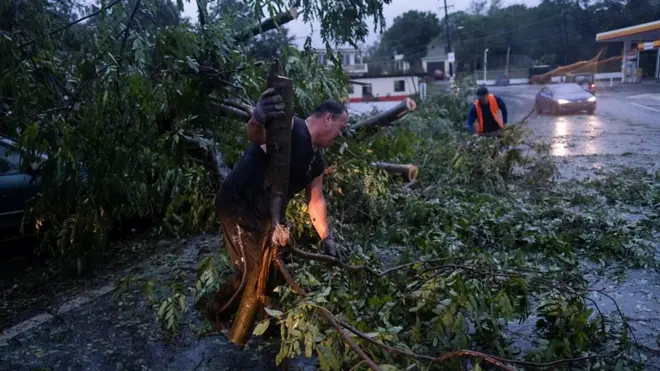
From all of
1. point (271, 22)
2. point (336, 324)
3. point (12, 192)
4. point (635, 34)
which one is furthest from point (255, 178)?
point (635, 34)

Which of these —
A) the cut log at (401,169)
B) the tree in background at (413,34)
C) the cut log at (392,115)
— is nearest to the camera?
the cut log at (401,169)

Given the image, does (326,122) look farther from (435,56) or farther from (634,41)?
(435,56)

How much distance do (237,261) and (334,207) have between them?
270 cm

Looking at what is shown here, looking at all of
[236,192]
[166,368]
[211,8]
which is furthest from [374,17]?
[166,368]

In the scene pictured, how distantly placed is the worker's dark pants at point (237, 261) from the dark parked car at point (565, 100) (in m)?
16.4

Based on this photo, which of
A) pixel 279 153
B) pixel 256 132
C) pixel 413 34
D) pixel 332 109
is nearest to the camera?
pixel 279 153

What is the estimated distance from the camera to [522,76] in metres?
27.3

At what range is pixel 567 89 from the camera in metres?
18.4

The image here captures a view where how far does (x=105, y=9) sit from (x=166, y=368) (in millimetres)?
2598

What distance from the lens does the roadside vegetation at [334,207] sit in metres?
2.98

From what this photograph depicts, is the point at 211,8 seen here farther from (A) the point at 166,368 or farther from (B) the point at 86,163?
(A) the point at 166,368

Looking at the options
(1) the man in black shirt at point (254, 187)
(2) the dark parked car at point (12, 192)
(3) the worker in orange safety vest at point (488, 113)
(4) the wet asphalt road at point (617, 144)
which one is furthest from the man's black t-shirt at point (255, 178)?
(3) the worker in orange safety vest at point (488, 113)

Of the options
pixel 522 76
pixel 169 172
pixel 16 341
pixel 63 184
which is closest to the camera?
pixel 16 341

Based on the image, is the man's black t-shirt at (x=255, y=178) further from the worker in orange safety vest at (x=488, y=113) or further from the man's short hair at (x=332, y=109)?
the worker in orange safety vest at (x=488, y=113)
